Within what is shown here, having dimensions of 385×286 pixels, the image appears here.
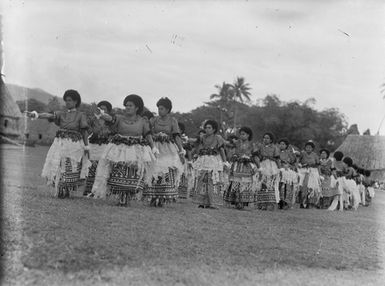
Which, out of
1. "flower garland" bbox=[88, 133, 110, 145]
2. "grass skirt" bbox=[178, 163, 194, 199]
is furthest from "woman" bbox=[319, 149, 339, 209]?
"flower garland" bbox=[88, 133, 110, 145]

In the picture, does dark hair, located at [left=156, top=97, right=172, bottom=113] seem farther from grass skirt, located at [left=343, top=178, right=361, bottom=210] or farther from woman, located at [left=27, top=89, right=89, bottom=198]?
grass skirt, located at [left=343, top=178, right=361, bottom=210]

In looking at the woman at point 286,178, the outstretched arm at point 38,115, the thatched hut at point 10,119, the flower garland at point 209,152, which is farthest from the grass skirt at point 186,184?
the thatched hut at point 10,119

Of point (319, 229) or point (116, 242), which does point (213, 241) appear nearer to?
point (116, 242)

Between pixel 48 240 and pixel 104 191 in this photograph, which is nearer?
pixel 48 240

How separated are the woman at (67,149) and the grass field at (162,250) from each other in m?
0.71

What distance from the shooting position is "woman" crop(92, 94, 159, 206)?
8.73 metres

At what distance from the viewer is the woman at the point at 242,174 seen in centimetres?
1146

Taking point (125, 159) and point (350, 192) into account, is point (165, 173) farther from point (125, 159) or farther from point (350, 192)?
point (350, 192)

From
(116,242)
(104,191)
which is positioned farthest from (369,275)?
(104,191)

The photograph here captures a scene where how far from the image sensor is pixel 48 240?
500cm

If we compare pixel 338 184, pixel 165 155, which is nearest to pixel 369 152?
pixel 338 184

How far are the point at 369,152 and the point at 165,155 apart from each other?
45.6 metres

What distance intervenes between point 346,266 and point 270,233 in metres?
1.89

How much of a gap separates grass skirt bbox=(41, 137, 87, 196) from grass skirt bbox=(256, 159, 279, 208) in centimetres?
480
